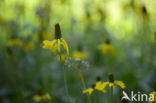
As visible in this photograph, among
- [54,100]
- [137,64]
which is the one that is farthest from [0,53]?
[137,64]

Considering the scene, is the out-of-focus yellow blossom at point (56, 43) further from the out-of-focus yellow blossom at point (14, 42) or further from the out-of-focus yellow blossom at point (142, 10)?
the out-of-focus yellow blossom at point (142, 10)

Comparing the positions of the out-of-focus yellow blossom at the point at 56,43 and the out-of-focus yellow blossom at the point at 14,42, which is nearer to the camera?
the out-of-focus yellow blossom at the point at 56,43

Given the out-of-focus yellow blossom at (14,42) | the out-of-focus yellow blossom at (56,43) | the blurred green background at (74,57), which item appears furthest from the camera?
the out-of-focus yellow blossom at (14,42)

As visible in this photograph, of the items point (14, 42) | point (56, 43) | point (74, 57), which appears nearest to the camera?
point (56, 43)

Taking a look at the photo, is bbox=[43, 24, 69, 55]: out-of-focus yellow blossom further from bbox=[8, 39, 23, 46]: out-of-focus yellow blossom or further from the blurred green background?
bbox=[8, 39, 23, 46]: out-of-focus yellow blossom

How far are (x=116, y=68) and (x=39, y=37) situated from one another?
3.36 feet

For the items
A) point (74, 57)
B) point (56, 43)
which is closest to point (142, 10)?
point (74, 57)

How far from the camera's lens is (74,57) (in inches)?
129

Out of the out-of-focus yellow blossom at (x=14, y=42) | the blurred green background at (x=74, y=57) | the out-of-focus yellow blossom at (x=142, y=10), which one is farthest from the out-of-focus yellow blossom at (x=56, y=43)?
the out-of-focus yellow blossom at (x=142, y=10)

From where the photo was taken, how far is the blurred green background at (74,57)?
2811 millimetres

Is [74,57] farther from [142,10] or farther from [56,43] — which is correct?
[56,43]

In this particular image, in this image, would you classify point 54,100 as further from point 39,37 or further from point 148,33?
point 148,33

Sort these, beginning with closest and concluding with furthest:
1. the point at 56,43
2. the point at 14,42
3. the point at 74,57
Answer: the point at 56,43, the point at 14,42, the point at 74,57

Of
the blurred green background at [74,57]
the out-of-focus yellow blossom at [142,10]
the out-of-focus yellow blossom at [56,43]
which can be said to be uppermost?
the out-of-focus yellow blossom at [142,10]
